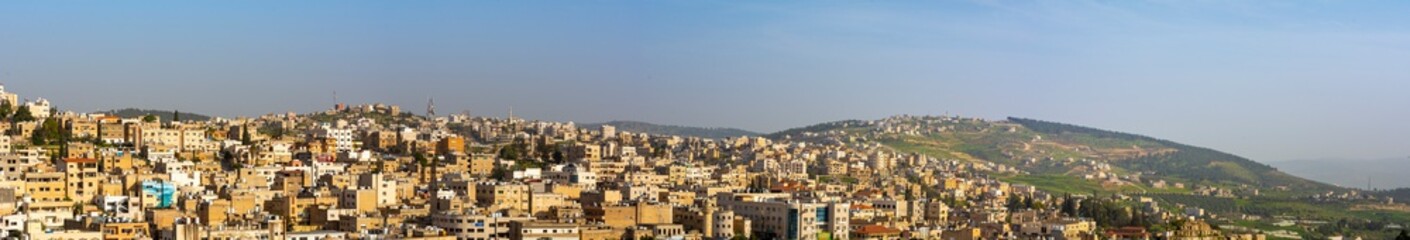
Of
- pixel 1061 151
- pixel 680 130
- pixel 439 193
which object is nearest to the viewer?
pixel 439 193

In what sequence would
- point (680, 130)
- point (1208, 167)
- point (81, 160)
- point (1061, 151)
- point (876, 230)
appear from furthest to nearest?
point (680, 130) → point (1061, 151) → point (1208, 167) → point (81, 160) → point (876, 230)

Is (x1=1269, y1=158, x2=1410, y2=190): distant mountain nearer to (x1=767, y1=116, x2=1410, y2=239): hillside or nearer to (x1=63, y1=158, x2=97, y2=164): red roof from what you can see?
(x1=767, y1=116, x2=1410, y2=239): hillside

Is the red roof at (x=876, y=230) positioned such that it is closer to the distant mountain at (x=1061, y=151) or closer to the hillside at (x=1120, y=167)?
the hillside at (x=1120, y=167)

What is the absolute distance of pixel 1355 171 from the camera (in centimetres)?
7975

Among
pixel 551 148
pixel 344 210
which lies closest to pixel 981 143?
pixel 551 148

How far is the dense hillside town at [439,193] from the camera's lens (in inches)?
1017

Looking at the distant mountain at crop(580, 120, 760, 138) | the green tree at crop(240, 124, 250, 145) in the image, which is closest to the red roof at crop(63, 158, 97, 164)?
the green tree at crop(240, 124, 250, 145)

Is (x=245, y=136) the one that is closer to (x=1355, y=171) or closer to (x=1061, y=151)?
(x=1355, y=171)

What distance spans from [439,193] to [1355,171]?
194 feet

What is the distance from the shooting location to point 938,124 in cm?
10306

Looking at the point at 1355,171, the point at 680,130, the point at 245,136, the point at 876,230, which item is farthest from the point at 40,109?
the point at 680,130

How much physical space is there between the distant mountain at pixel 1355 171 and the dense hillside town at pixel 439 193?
2536 centimetres

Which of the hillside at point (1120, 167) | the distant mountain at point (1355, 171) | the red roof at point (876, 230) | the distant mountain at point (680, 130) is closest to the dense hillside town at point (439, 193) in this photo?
the red roof at point (876, 230)

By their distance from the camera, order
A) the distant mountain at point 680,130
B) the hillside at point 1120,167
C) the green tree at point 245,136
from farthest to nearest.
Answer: the distant mountain at point 680,130 → the hillside at point 1120,167 → the green tree at point 245,136
